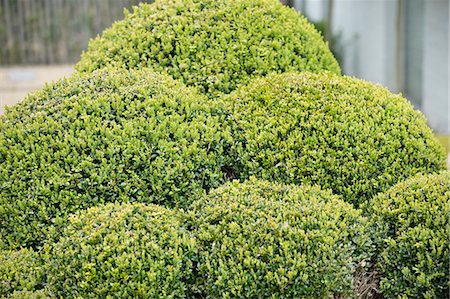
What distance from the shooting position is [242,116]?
4.54 m

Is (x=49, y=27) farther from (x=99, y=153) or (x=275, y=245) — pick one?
(x=275, y=245)

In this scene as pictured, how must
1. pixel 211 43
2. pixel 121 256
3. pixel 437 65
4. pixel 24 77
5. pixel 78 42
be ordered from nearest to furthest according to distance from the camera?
pixel 121 256
pixel 211 43
pixel 437 65
pixel 24 77
pixel 78 42

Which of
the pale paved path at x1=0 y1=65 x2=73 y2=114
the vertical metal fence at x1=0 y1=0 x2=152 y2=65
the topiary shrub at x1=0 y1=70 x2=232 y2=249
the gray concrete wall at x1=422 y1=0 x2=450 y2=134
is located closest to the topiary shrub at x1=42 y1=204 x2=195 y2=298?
the topiary shrub at x1=0 y1=70 x2=232 y2=249

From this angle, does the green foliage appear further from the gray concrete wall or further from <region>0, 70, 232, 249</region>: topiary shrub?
the gray concrete wall

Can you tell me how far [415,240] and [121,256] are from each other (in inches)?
56.2

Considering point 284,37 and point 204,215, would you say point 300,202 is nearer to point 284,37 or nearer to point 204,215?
point 204,215

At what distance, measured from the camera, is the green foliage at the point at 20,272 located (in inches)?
148

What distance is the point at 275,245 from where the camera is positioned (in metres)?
3.62

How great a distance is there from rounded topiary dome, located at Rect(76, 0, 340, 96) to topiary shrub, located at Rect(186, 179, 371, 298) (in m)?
1.15

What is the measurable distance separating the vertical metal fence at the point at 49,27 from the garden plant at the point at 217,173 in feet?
29.9

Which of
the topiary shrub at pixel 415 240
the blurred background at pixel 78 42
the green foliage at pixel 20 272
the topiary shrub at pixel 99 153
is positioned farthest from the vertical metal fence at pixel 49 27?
the topiary shrub at pixel 415 240

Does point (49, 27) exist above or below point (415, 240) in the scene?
above

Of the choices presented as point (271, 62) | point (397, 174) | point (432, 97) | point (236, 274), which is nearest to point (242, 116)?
point (271, 62)

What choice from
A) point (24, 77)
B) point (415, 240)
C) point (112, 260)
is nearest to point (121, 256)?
point (112, 260)
